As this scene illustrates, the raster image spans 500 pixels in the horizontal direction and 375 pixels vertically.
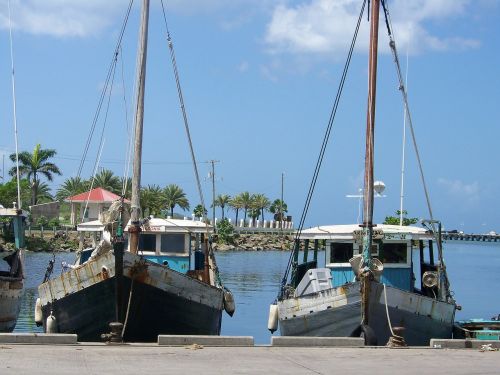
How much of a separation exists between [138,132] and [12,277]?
5409 millimetres

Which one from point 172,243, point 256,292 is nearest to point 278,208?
point 256,292

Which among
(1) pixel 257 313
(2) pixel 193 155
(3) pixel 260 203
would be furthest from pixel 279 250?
(2) pixel 193 155

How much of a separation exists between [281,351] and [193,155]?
913 cm

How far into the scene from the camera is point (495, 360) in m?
15.3

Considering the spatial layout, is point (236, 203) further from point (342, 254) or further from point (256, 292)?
point (342, 254)

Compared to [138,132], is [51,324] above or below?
below

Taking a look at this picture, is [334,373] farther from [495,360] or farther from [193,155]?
[193,155]

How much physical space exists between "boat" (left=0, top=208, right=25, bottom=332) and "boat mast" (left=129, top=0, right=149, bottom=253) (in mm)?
4095

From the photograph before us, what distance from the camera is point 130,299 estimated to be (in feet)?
63.9

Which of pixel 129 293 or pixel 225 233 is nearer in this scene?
pixel 129 293

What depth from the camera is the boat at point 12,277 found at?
22497 millimetres

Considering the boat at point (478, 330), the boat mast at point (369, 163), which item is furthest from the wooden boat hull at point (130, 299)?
the boat at point (478, 330)

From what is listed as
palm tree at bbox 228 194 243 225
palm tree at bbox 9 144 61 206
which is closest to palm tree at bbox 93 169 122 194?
palm tree at bbox 9 144 61 206

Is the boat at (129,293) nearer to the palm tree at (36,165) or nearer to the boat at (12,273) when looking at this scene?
the boat at (12,273)
